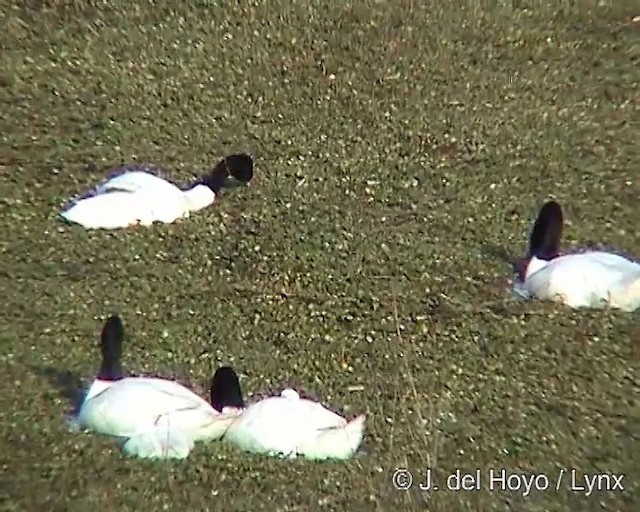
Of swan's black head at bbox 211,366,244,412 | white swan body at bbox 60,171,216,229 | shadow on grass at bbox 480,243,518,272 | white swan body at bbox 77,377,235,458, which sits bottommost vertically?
white swan body at bbox 77,377,235,458

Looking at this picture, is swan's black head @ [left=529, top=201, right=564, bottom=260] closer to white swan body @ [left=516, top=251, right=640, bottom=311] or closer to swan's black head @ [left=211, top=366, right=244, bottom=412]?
white swan body @ [left=516, top=251, right=640, bottom=311]

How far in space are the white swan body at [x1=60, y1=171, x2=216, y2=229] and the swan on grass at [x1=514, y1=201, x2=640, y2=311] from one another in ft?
3.17

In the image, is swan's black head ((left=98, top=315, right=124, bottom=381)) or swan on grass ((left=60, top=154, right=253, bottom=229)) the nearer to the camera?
swan's black head ((left=98, top=315, right=124, bottom=381))

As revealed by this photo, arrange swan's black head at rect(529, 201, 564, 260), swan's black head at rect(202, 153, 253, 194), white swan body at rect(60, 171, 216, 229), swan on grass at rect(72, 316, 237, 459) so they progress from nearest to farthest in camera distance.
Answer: swan on grass at rect(72, 316, 237, 459)
swan's black head at rect(529, 201, 564, 260)
white swan body at rect(60, 171, 216, 229)
swan's black head at rect(202, 153, 253, 194)

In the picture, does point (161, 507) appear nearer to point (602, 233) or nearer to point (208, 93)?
point (602, 233)

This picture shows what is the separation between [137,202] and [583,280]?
1.23 meters

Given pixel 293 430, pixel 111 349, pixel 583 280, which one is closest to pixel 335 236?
pixel 583 280

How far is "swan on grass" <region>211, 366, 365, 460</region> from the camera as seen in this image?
233 cm

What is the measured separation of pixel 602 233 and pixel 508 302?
1.69 feet

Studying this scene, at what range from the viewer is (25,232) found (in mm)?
3264

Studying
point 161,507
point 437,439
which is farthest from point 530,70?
point 161,507

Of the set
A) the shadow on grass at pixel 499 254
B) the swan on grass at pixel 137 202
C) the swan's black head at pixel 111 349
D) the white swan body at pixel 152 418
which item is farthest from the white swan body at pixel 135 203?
the white swan body at pixel 152 418

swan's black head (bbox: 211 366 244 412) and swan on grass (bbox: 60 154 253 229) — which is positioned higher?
swan on grass (bbox: 60 154 253 229)

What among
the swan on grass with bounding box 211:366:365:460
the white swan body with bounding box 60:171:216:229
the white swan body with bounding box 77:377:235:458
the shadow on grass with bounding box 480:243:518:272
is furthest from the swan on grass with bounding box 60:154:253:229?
the swan on grass with bounding box 211:366:365:460
